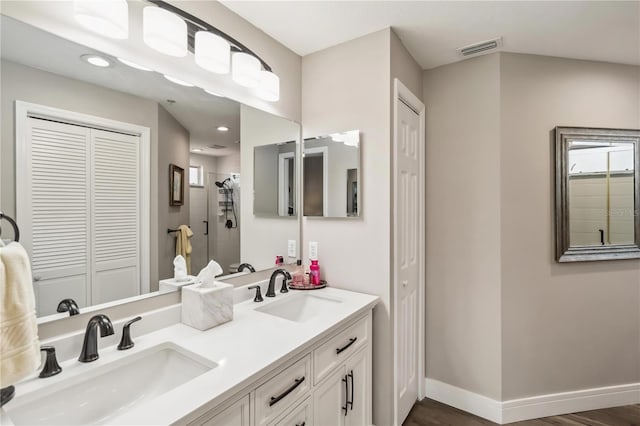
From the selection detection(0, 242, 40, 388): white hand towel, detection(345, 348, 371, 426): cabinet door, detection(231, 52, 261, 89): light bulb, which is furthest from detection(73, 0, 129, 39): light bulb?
detection(345, 348, 371, 426): cabinet door

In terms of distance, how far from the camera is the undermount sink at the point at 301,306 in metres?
1.73

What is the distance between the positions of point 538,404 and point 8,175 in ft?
10.0

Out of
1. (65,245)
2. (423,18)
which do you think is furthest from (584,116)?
(65,245)

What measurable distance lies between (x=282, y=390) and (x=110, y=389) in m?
0.57

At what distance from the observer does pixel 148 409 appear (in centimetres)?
80

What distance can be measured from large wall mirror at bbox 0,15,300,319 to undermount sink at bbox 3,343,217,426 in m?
0.26

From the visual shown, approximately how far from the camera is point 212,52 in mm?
1427

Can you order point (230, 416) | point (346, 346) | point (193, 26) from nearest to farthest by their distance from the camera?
point (230, 416), point (193, 26), point (346, 346)

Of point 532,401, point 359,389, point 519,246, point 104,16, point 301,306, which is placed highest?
point 104,16

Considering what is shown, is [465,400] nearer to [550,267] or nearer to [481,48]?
[550,267]

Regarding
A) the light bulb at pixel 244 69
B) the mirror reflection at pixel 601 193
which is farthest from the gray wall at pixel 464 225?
the light bulb at pixel 244 69

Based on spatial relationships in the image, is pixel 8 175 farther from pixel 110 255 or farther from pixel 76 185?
pixel 110 255

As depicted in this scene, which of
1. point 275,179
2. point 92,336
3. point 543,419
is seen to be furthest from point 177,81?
point 543,419

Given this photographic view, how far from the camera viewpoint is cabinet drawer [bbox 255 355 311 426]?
41.1 inches
